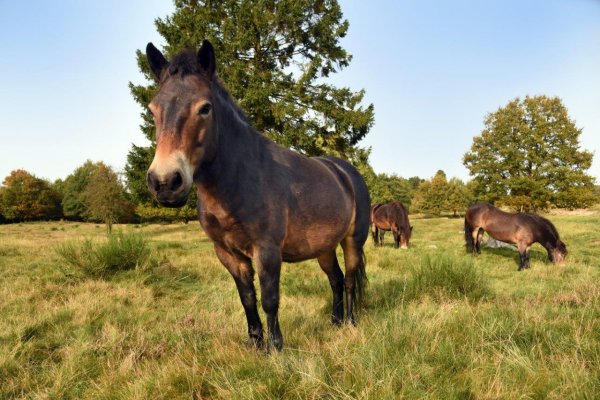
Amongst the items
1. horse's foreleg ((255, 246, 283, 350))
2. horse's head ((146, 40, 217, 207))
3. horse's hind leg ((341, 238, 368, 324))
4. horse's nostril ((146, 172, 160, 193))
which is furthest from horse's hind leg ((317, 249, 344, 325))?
horse's nostril ((146, 172, 160, 193))

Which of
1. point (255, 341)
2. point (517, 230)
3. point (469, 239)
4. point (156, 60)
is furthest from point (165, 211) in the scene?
point (156, 60)

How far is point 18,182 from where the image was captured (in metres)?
49.5

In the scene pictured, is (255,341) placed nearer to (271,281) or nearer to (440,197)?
(271,281)

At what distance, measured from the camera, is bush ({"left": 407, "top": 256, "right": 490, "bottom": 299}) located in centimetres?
484

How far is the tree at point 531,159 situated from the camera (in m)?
27.1

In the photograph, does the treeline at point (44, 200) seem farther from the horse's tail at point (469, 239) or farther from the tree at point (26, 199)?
the horse's tail at point (469, 239)

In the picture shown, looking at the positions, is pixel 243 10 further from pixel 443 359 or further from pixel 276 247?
pixel 443 359

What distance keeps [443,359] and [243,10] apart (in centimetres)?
1568

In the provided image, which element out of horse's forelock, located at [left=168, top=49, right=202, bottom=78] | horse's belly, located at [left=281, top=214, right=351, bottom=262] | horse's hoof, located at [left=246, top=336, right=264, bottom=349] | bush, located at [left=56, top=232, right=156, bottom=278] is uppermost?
horse's forelock, located at [left=168, top=49, right=202, bottom=78]

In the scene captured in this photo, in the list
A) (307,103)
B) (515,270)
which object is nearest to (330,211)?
(515,270)

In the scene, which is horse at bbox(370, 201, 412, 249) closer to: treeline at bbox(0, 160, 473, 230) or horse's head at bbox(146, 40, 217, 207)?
horse's head at bbox(146, 40, 217, 207)

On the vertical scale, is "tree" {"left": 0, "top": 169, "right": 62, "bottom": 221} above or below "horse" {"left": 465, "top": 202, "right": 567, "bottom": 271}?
above

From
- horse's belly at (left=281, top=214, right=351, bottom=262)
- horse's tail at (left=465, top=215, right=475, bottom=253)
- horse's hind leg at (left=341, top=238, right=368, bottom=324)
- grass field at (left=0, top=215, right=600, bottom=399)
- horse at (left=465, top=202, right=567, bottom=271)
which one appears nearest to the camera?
grass field at (left=0, top=215, right=600, bottom=399)

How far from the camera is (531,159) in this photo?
28.3 meters
